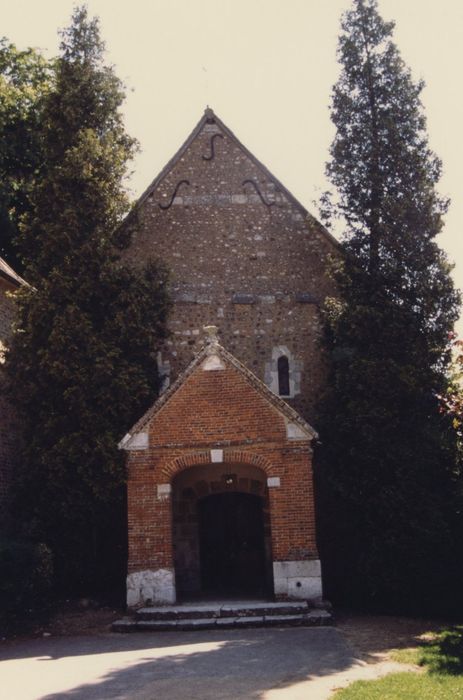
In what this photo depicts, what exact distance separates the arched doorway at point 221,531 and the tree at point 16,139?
10958 mm

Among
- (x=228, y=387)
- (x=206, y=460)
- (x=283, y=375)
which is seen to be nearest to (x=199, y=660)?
(x=206, y=460)

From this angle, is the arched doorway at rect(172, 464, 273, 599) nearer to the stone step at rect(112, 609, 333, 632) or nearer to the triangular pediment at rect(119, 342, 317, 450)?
the triangular pediment at rect(119, 342, 317, 450)

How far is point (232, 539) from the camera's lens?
49.5 feet

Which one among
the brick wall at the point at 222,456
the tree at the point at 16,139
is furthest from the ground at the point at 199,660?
the tree at the point at 16,139

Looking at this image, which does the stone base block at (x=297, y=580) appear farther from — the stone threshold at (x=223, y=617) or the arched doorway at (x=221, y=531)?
the arched doorway at (x=221, y=531)

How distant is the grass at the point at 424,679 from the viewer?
23.2 feet

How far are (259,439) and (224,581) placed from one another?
4269 mm

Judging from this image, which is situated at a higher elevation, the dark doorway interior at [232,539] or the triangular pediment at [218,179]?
the triangular pediment at [218,179]

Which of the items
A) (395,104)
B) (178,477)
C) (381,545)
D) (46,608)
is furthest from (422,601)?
(395,104)

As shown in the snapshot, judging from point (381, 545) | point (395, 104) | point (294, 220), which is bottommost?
point (381, 545)

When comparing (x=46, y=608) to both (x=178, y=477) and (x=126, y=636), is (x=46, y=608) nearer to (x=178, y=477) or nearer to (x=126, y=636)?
(x=126, y=636)

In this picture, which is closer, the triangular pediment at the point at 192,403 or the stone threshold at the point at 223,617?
the stone threshold at the point at 223,617

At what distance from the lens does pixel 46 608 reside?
493 inches

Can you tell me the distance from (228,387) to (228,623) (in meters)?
4.43
